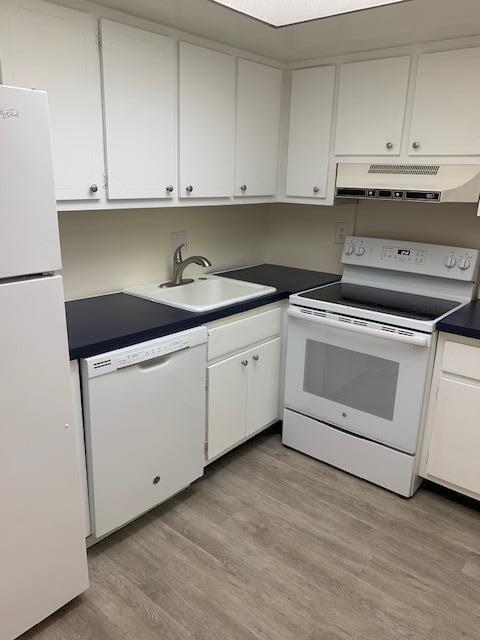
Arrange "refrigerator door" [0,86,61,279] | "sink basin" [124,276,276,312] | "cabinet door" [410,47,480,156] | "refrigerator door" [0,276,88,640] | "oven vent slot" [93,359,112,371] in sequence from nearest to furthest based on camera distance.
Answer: "refrigerator door" [0,86,61,279]
"refrigerator door" [0,276,88,640]
"oven vent slot" [93,359,112,371]
"cabinet door" [410,47,480,156]
"sink basin" [124,276,276,312]

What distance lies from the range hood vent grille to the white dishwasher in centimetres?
122

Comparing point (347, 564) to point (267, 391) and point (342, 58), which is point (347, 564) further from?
point (342, 58)

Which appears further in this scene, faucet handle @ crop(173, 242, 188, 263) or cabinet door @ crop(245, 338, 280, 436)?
faucet handle @ crop(173, 242, 188, 263)

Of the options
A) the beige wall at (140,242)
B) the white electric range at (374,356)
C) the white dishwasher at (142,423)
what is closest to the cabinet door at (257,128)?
the beige wall at (140,242)

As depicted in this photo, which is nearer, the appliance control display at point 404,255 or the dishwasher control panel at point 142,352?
the dishwasher control panel at point 142,352

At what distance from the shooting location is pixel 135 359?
73.1 inches

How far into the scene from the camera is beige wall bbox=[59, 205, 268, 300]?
7.44 feet

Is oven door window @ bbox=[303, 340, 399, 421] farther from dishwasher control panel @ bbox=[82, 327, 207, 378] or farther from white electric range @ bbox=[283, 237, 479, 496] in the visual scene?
dishwasher control panel @ bbox=[82, 327, 207, 378]

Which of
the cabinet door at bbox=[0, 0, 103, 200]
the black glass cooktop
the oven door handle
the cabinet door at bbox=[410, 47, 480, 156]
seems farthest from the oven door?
the cabinet door at bbox=[0, 0, 103, 200]

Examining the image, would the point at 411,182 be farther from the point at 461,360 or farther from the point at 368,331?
the point at 461,360

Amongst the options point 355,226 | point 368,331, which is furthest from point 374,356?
point 355,226

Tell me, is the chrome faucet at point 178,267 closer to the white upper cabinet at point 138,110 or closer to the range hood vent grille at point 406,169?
the white upper cabinet at point 138,110

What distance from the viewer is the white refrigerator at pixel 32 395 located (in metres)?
1.27

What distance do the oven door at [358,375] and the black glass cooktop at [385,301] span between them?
0.11m
